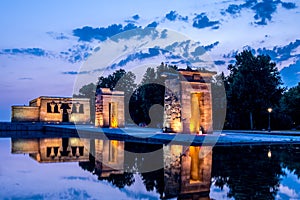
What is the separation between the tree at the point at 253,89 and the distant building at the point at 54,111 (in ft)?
74.6

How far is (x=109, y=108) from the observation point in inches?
1226

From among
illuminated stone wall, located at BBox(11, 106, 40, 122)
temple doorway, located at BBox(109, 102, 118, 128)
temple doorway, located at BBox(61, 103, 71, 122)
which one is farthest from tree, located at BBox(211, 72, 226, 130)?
illuminated stone wall, located at BBox(11, 106, 40, 122)

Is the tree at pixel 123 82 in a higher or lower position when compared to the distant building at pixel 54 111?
higher

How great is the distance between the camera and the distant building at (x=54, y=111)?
4694 cm

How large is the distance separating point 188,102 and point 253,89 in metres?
12.6

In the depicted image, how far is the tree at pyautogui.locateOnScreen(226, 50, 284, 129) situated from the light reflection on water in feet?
64.2

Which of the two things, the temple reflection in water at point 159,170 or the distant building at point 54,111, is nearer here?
the temple reflection in water at point 159,170

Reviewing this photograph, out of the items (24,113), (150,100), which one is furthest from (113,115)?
(24,113)

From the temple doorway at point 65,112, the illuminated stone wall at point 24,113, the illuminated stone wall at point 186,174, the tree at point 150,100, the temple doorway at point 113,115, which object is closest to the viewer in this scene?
the illuminated stone wall at point 186,174

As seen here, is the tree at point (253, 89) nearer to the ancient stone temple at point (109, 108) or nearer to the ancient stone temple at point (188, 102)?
the ancient stone temple at point (109, 108)

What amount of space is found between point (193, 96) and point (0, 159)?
1208 centimetres

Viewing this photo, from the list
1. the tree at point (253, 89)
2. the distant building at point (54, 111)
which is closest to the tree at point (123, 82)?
the distant building at point (54, 111)

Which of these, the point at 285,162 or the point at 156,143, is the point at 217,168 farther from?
the point at 156,143

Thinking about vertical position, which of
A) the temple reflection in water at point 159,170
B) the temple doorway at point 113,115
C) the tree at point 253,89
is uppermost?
the tree at point 253,89
